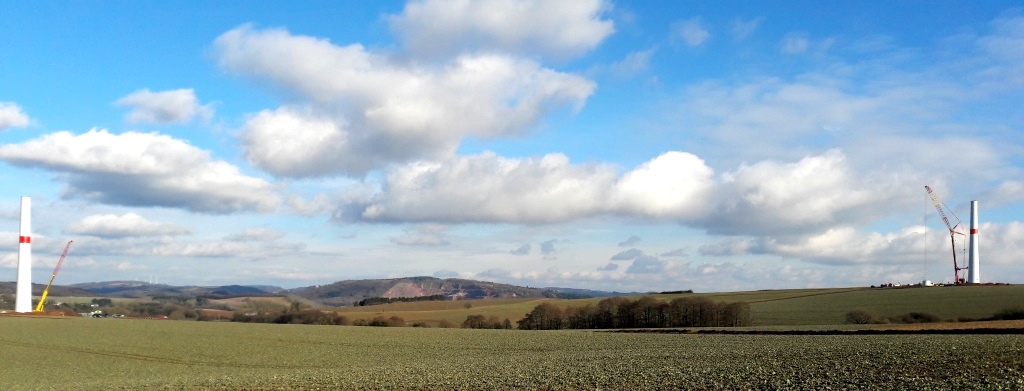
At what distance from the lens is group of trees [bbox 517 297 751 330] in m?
119

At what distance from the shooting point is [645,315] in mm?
123562

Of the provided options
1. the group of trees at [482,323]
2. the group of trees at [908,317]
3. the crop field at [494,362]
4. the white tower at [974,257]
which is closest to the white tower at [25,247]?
the crop field at [494,362]

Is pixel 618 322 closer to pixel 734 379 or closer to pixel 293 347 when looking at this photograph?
pixel 293 347

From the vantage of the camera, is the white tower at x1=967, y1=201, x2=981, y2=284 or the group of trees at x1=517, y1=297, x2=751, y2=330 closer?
the group of trees at x1=517, y1=297, x2=751, y2=330

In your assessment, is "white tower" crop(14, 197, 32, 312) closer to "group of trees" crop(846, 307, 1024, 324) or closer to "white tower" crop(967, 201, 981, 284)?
"group of trees" crop(846, 307, 1024, 324)

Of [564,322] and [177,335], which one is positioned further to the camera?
[564,322]

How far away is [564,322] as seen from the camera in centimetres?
13112

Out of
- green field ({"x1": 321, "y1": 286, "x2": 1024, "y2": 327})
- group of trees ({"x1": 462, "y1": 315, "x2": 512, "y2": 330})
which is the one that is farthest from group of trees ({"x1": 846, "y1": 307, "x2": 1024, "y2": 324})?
group of trees ({"x1": 462, "y1": 315, "x2": 512, "y2": 330})

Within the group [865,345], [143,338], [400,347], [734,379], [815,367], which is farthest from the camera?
[143,338]

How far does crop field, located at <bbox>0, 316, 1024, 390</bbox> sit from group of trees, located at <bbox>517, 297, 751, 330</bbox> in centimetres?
4620

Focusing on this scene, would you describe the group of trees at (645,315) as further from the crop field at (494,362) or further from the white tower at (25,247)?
the white tower at (25,247)

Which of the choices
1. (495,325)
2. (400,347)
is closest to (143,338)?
(400,347)

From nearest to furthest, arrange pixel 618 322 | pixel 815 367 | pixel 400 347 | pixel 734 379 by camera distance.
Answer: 1. pixel 734 379
2. pixel 815 367
3. pixel 400 347
4. pixel 618 322

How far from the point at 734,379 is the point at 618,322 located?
94077mm
